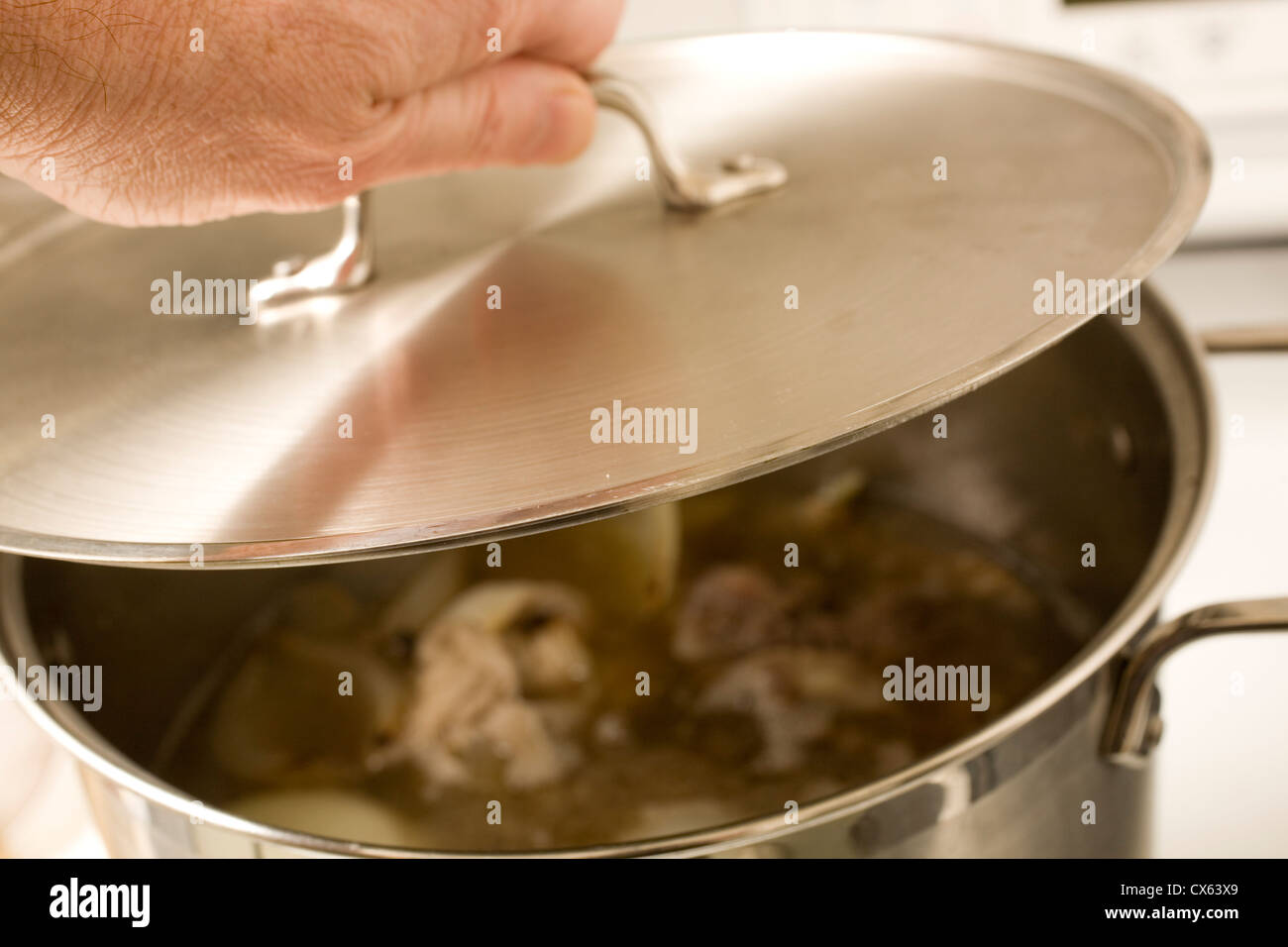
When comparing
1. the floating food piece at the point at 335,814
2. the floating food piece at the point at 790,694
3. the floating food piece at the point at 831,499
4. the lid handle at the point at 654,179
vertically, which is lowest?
the floating food piece at the point at 335,814

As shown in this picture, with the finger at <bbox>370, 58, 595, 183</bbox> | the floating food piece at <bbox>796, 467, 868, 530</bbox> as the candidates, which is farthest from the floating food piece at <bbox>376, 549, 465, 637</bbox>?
the finger at <bbox>370, 58, 595, 183</bbox>

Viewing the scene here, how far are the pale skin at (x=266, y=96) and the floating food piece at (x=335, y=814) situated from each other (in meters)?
0.34

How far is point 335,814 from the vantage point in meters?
0.62

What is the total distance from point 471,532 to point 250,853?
171mm

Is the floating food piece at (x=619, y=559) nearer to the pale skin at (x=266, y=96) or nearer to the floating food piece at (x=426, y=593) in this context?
the floating food piece at (x=426, y=593)

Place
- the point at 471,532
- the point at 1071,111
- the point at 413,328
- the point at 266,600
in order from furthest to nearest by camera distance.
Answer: the point at 266,600
the point at 1071,111
the point at 413,328
the point at 471,532

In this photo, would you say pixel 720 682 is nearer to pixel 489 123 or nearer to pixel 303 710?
pixel 303 710

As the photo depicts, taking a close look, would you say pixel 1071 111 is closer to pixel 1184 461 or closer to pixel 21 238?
pixel 1184 461

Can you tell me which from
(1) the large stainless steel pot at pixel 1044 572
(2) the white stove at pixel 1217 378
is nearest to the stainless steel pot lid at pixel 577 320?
(1) the large stainless steel pot at pixel 1044 572

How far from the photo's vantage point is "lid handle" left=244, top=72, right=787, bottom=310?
1.50 feet

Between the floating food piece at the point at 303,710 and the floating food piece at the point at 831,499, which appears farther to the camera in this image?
the floating food piece at the point at 831,499

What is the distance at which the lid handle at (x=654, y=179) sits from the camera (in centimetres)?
46
